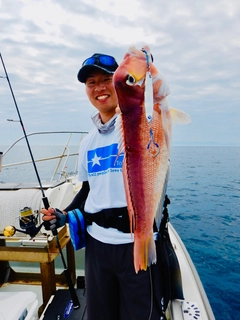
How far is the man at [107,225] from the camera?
1.55m

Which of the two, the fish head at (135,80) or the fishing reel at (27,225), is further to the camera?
the fishing reel at (27,225)

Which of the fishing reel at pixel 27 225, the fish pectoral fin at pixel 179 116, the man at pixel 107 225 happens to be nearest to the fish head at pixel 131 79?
the fish pectoral fin at pixel 179 116

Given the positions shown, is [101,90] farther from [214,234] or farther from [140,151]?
[214,234]

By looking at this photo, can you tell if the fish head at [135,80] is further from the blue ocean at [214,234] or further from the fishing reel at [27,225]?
the fishing reel at [27,225]

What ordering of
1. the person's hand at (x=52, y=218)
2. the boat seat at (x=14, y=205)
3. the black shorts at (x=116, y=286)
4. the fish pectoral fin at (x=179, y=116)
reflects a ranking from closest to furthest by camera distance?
the fish pectoral fin at (x=179, y=116) < the black shorts at (x=116, y=286) < the person's hand at (x=52, y=218) < the boat seat at (x=14, y=205)

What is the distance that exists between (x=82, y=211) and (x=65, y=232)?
54.7 inches

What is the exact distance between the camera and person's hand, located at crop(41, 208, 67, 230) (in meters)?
1.83

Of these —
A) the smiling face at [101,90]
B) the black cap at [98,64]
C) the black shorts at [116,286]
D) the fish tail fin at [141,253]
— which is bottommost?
A: the black shorts at [116,286]

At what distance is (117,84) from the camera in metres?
0.88

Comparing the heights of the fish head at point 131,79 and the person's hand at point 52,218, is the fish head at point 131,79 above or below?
above

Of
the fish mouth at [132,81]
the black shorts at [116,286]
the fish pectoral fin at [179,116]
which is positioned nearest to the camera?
the fish mouth at [132,81]

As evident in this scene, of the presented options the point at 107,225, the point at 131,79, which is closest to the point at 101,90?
the point at 131,79

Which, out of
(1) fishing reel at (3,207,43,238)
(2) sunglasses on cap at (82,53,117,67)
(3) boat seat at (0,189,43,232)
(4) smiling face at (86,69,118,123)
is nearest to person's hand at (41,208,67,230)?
(1) fishing reel at (3,207,43,238)

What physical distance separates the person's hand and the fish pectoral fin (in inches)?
50.2
